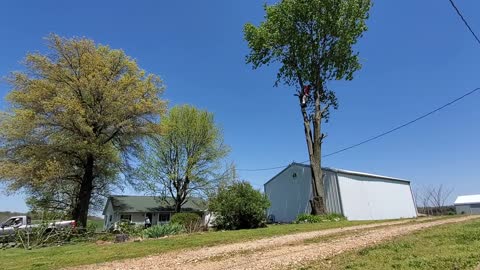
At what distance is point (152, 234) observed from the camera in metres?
14.3

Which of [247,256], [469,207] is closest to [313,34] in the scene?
[247,256]

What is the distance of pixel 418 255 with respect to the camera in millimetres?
5766

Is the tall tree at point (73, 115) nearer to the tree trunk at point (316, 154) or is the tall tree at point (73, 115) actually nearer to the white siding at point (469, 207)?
the tree trunk at point (316, 154)

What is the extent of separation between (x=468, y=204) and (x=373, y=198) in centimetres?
3428

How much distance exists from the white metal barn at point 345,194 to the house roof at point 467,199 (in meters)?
28.1

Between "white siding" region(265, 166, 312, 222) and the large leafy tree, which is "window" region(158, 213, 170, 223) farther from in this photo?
the large leafy tree

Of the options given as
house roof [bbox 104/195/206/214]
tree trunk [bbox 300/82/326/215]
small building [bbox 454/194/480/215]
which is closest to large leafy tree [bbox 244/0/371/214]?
tree trunk [bbox 300/82/326/215]

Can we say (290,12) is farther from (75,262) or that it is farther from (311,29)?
(75,262)

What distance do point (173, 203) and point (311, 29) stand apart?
24.0 meters

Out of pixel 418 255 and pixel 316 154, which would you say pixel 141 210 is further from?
pixel 418 255

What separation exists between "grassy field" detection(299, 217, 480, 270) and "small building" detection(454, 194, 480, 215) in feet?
162

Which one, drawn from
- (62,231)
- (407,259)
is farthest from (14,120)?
(407,259)

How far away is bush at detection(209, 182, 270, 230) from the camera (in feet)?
60.9

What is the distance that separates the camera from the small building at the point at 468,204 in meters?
49.3
